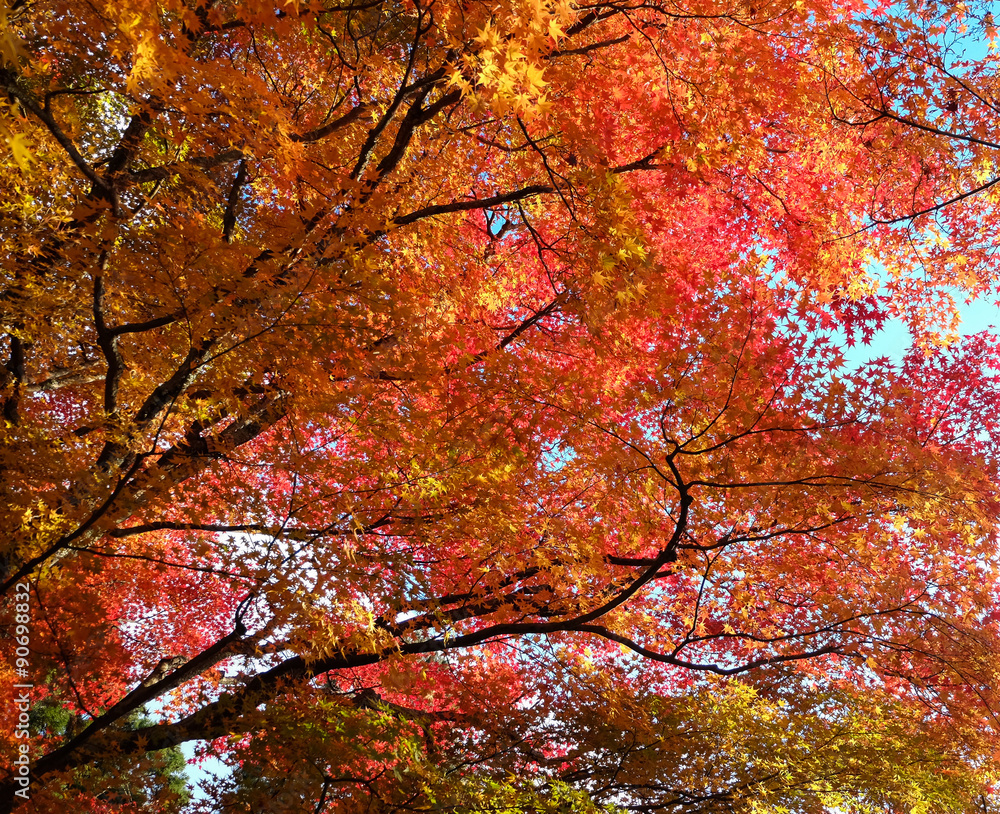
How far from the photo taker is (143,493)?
5.20 meters

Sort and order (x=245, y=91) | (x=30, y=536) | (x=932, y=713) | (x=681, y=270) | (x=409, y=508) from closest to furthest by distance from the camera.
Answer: (x=245, y=91)
(x=30, y=536)
(x=409, y=508)
(x=681, y=270)
(x=932, y=713)

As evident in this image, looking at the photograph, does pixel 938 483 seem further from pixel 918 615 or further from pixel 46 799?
pixel 46 799

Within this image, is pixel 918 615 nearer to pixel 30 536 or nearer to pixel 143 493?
pixel 143 493

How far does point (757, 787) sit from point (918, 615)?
231 centimetres

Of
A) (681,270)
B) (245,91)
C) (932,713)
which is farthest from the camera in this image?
(932,713)

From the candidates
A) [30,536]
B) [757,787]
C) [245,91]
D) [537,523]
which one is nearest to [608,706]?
[757,787]

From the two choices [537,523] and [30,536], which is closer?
[30,536]

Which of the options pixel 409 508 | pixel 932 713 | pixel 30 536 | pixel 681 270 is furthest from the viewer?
pixel 932 713

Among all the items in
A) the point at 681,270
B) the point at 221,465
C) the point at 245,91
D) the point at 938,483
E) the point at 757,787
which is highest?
the point at 681,270

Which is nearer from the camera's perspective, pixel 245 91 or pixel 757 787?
pixel 245 91

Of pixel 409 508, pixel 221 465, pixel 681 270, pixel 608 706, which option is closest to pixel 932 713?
pixel 608 706

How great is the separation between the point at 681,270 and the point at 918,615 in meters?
4.13

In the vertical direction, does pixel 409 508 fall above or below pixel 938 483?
above

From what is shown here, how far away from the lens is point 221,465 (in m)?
5.55
